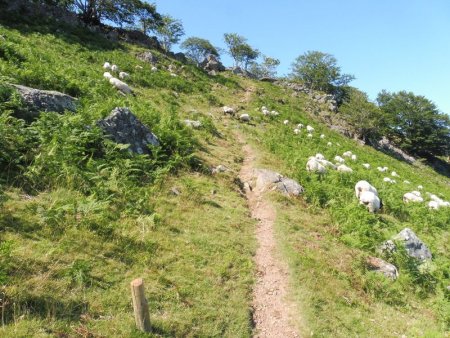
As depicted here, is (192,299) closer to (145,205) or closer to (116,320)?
(116,320)

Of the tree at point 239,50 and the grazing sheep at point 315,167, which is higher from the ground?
the tree at point 239,50

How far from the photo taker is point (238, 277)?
785 centimetres

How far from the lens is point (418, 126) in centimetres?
5619

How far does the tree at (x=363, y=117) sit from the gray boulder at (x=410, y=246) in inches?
1124

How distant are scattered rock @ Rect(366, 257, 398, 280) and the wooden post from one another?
6.70 metres

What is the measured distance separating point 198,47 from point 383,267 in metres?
82.8

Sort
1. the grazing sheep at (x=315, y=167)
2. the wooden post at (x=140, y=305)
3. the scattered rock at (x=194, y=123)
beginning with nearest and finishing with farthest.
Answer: the wooden post at (x=140, y=305) < the grazing sheep at (x=315, y=167) < the scattered rock at (x=194, y=123)

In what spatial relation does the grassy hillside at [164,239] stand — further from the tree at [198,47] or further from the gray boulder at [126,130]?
the tree at [198,47]

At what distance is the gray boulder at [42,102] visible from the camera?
1015 cm

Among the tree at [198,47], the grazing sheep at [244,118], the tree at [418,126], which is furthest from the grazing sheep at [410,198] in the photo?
the tree at [198,47]

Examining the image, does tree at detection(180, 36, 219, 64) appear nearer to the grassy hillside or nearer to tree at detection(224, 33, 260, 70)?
tree at detection(224, 33, 260, 70)

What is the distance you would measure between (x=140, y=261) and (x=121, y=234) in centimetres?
88

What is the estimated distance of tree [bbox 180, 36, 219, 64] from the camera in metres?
83.1

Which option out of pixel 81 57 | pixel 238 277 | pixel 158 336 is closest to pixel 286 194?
pixel 238 277
